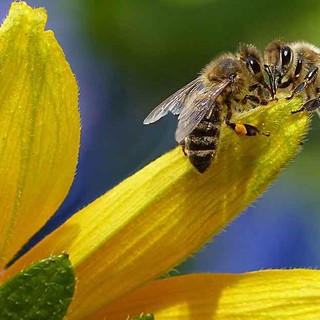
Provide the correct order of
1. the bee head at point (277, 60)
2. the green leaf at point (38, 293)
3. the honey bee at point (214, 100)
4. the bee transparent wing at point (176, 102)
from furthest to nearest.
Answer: the bee transparent wing at point (176, 102), the bee head at point (277, 60), the honey bee at point (214, 100), the green leaf at point (38, 293)

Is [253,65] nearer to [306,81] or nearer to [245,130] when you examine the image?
[306,81]

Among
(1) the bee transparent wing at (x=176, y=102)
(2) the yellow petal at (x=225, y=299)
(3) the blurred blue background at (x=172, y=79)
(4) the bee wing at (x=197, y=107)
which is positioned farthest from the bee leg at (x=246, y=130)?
(3) the blurred blue background at (x=172, y=79)

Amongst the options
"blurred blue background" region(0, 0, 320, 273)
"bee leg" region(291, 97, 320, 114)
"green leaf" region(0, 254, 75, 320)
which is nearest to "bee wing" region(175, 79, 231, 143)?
"bee leg" region(291, 97, 320, 114)

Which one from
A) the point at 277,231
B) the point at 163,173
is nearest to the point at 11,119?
the point at 163,173

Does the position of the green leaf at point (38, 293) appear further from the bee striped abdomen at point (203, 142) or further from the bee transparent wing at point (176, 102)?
the bee transparent wing at point (176, 102)

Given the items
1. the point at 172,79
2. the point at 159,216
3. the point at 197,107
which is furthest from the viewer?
the point at 172,79

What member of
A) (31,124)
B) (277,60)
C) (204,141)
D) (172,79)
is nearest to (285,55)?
(277,60)
